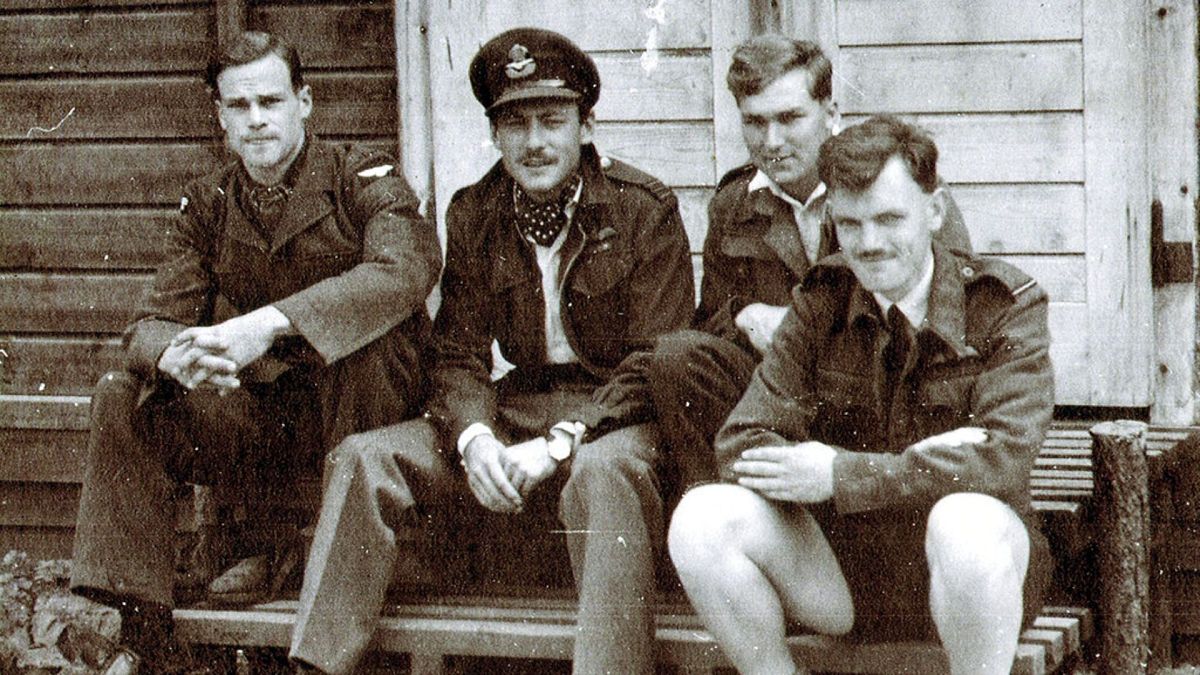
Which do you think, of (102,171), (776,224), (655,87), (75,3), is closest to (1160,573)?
(776,224)

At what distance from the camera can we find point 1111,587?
4.32m

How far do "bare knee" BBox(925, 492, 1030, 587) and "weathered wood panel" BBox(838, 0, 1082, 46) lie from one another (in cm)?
213

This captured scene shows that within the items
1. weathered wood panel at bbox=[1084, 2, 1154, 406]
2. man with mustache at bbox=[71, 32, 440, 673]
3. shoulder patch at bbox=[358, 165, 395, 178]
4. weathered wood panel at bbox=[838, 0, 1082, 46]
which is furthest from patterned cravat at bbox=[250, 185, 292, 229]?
weathered wood panel at bbox=[1084, 2, 1154, 406]

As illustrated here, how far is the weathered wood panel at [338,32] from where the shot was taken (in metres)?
5.72

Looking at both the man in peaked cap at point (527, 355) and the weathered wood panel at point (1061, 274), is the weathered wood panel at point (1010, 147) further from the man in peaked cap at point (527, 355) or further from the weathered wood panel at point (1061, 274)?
the man in peaked cap at point (527, 355)

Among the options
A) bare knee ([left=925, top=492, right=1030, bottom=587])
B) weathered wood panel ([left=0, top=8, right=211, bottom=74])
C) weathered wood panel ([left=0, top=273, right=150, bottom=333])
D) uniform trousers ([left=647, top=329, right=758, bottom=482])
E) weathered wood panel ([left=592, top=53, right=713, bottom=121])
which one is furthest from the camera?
weathered wood panel ([left=0, top=273, right=150, bottom=333])

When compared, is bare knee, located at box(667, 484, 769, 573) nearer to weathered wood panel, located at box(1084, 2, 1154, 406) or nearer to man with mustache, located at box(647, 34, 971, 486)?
man with mustache, located at box(647, 34, 971, 486)

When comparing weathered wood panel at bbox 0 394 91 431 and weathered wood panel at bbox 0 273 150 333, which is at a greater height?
weathered wood panel at bbox 0 273 150 333

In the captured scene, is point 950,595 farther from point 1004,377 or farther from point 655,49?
point 655,49

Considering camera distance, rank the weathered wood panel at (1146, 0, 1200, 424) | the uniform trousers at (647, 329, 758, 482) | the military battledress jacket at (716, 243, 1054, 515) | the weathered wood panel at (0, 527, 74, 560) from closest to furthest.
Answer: the military battledress jacket at (716, 243, 1054, 515) < the uniform trousers at (647, 329, 758, 482) < the weathered wood panel at (1146, 0, 1200, 424) < the weathered wood panel at (0, 527, 74, 560)

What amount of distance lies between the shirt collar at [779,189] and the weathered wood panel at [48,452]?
284 cm

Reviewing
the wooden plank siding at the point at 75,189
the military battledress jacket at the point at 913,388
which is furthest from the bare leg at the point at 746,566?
the wooden plank siding at the point at 75,189

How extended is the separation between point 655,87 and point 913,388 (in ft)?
6.55

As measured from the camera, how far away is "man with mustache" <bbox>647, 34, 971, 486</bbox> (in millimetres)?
4121
